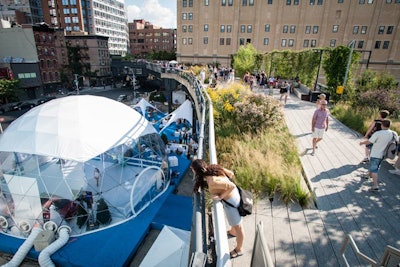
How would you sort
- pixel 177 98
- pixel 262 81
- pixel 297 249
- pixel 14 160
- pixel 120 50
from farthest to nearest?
pixel 120 50 → pixel 177 98 → pixel 262 81 → pixel 14 160 → pixel 297 249

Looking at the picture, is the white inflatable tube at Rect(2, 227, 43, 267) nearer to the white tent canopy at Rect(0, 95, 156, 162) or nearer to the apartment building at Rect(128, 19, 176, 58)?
the white tent canopy at Rect(0, 95, 156, 162)

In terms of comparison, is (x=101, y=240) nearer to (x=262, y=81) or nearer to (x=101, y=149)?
(x=101, y=149)

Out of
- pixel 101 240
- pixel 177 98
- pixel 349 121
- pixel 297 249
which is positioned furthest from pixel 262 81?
pixel 297 249

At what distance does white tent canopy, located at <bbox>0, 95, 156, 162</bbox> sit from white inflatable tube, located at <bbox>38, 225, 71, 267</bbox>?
3.29 metres

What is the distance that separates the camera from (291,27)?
154ft

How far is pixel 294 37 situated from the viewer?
47.1 metres

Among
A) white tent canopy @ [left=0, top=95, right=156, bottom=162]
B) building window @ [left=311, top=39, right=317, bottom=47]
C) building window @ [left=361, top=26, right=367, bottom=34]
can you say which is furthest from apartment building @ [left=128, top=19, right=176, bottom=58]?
white tent canopy @ [left=0, top=95, right=156, bottom=162]

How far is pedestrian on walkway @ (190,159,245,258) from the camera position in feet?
10.2

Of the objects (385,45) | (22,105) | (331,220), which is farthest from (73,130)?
(385,45)

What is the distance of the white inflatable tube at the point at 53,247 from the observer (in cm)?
916

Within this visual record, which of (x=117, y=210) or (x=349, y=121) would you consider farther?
(x=117, y=210)

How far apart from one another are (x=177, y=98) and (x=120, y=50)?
251 feet

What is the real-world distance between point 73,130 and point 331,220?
11.6 metres

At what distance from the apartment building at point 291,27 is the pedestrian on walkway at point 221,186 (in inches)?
1962
